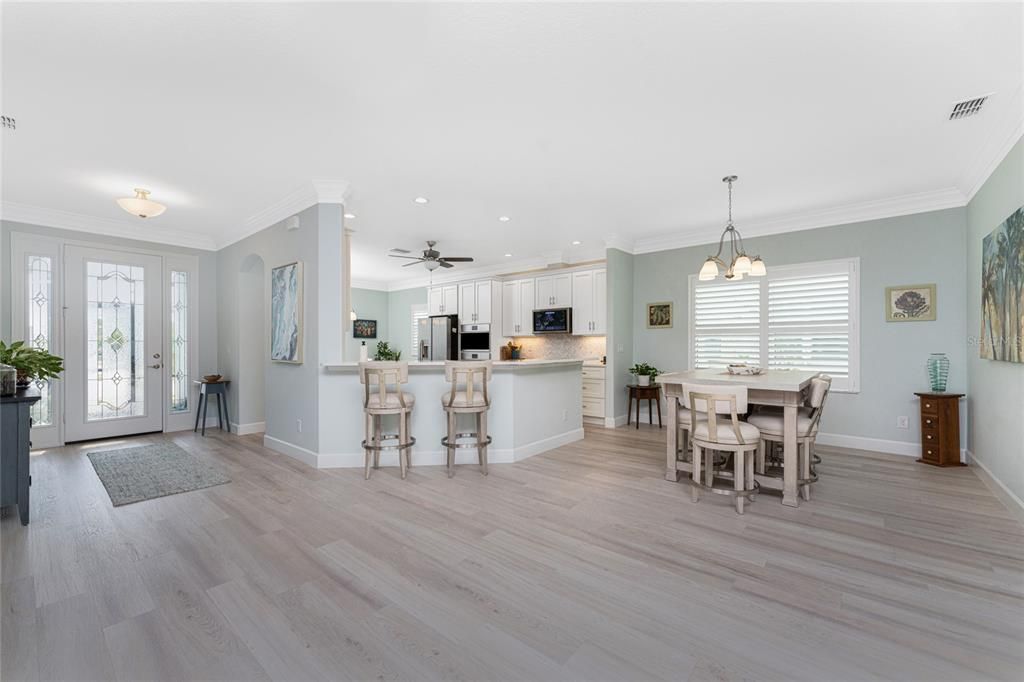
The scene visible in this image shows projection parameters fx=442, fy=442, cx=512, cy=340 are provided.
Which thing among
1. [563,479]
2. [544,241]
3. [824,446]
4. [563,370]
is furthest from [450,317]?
[824,446]

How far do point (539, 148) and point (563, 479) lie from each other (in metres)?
2.68

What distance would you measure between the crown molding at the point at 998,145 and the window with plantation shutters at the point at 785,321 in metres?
1.16

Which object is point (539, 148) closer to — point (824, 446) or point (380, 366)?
point (380, 366)

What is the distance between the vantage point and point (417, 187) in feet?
13.6

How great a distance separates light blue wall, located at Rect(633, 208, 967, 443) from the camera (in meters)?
4.28

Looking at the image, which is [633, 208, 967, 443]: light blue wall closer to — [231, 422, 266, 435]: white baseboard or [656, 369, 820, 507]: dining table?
[656, 369, 820, 507]: dining table

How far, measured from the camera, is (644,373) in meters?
6.04

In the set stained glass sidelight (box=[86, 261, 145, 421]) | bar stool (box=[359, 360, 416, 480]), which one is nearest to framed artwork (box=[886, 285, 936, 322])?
bar stool (box=[359, 360, 416, 480])

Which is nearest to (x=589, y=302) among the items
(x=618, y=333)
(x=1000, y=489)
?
(x=618, y=333)

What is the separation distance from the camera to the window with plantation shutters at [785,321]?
Answer: 4.85 m

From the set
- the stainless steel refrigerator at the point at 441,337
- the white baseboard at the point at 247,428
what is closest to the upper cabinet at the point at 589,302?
the stainless steel refrigerator at the point at 441,337

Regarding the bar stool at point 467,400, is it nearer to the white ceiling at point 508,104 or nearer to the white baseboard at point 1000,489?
the white ceiling at point 508,104

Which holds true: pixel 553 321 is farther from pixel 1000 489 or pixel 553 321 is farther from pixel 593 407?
pixel 1000 489

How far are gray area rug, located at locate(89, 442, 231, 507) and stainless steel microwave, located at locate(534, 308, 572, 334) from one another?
4.72 metres
